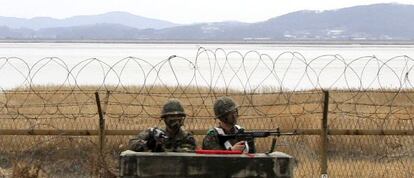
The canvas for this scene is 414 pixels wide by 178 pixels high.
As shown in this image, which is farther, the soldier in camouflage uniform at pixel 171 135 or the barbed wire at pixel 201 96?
the barbed wire at pixel 201 96

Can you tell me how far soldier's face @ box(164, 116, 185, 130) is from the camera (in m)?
6.92

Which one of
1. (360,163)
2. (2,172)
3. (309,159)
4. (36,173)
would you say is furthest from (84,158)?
(360,163)

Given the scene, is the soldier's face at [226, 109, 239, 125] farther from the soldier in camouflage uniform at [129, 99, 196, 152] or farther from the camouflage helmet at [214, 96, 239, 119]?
the soldier in camouflage uniform at [129, 99, 196, 152]

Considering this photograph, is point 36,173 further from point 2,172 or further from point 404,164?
point 404,164

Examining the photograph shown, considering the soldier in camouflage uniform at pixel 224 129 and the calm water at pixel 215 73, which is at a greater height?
the soldier in camouflage uniform at pixel 224 129

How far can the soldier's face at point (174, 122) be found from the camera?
692 cm

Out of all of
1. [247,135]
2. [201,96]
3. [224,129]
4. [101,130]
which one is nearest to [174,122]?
[224,129]

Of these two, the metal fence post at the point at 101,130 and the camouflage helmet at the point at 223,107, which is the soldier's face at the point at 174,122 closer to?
the camouflage helmet at the point at 223,107

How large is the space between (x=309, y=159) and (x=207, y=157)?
736 centimetres

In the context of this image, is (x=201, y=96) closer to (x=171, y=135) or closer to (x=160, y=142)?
(x=171, y=135)

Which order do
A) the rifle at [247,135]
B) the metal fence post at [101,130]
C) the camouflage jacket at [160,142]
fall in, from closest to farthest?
the camouflage jacket at [160,142] → the rifle at [247,135] → the metal fence post at [101,130]

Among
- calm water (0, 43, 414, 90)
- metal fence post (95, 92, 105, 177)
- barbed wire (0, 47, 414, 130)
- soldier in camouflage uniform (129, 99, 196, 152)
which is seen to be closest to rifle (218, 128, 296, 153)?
soldier in camouflage uniform (129, 99, 196, 152)

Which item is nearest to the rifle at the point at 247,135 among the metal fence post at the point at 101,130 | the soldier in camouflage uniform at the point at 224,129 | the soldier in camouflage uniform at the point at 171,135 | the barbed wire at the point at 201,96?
the soldier in camouflage uniform at the point at 224,129

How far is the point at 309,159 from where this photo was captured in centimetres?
1321
